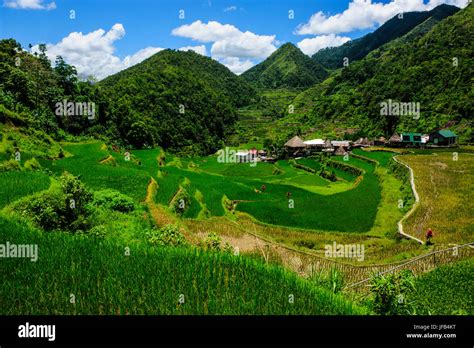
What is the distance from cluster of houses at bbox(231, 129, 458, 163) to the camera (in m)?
69.3

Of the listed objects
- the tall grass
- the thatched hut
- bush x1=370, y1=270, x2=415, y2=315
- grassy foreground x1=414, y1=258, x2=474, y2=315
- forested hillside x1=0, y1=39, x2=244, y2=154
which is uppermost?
forested hillside x1=0, y1=39, x2=244, y2=154

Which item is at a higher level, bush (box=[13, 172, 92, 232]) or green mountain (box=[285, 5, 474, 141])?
green mountain (box=[285, 5, 474, 141])

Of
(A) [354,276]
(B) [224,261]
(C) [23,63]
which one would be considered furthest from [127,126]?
(B) [224,261]

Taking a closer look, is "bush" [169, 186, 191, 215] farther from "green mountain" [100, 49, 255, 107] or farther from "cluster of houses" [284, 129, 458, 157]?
"green mountain" [100, 49, 255, 107]

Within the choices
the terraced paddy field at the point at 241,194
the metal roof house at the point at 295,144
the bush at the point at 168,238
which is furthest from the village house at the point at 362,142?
the bush at the point at 168,238

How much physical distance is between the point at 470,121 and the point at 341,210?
5626cm

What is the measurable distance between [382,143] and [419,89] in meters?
24.6

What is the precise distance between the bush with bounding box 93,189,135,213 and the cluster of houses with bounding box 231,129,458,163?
6156 cm

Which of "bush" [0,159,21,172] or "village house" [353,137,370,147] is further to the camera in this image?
"village house" [353,137,370,147]

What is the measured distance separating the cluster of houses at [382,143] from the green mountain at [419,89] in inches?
174

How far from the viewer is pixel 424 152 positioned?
57938 mm

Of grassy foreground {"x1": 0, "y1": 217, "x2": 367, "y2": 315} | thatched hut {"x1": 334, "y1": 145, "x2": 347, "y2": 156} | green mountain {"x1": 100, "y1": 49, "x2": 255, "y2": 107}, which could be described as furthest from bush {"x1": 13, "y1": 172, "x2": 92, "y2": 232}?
green mountain {"x1": 100, "y1": 49, "x2": 255, "y2": 107}

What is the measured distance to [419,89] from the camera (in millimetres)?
96062
